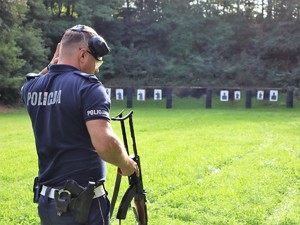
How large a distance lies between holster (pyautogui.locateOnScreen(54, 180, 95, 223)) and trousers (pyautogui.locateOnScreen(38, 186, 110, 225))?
0.04 metres

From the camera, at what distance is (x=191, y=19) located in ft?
80.4

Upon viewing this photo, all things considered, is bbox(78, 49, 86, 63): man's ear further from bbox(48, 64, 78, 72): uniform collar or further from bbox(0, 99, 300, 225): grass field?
bbox(0, 99, 300, 225): grass field

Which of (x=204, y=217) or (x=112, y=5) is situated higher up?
(x=112, y=5)

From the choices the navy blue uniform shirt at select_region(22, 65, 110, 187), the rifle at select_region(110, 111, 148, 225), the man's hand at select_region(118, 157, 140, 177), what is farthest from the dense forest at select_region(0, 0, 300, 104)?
the man's hand at select_region(118, 157, 140, 177)

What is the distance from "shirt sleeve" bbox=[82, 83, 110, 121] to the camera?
157cm

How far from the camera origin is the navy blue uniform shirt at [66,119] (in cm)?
160

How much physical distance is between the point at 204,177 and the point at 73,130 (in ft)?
11.3

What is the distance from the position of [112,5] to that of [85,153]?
23.4 m

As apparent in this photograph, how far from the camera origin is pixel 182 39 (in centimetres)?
2427

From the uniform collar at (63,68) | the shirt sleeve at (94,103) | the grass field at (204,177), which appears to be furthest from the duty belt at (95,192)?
the grass field at (204,177)

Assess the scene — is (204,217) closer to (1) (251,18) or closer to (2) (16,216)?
(2) (16,216)

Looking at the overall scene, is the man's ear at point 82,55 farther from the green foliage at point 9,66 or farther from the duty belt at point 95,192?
the green foliage at point 9,66

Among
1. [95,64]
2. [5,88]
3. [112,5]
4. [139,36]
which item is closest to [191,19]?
[139,36]

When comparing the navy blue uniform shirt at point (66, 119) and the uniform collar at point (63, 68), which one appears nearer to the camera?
the navy blue uniform shirt at point (66, 119)
